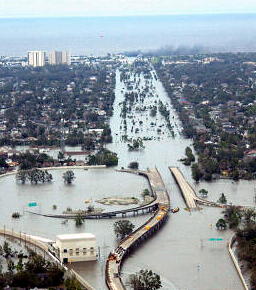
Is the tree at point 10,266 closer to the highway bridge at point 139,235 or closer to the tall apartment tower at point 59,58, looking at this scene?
the highway bridge at point 139,235

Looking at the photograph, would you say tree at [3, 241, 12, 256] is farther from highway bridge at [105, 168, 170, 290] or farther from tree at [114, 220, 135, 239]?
tree at [114, 220, 135, 239]

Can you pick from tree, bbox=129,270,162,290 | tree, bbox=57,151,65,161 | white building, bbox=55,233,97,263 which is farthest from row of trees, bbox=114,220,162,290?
tree, bbox=57,151,65,161

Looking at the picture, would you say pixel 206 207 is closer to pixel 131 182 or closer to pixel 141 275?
pixel 131 182

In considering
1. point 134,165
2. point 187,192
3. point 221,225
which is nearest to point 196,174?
point 187,192

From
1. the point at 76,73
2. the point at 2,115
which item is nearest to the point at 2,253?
the point at 2,115

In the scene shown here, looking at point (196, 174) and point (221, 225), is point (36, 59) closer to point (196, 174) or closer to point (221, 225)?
point (196, 174)
